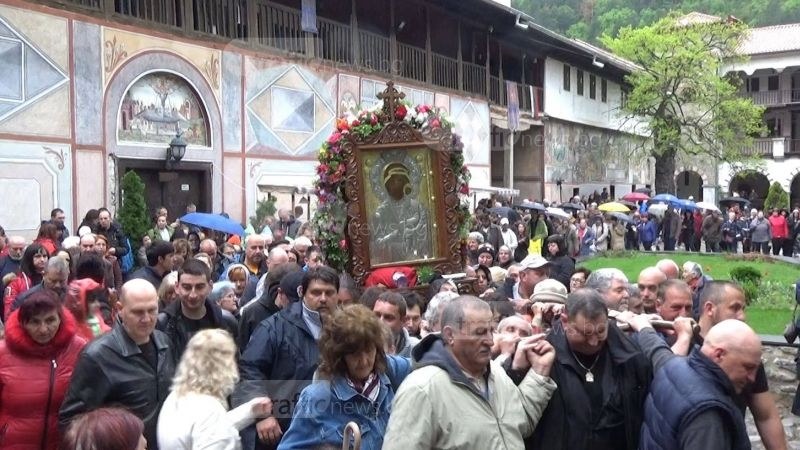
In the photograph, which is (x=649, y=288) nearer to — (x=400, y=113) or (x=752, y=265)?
(x=400, y=113)

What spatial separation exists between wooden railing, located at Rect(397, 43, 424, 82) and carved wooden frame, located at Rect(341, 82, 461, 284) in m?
13.8

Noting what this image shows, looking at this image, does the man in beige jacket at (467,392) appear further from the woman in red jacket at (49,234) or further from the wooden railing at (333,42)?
the wooden railing at (333,42)

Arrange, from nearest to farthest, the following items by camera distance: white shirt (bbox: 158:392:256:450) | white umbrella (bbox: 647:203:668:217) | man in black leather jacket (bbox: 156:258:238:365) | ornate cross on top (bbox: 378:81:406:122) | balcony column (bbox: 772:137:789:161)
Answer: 1. white shirt (bbox: 158:392:256:450)
2. man in black leather jacket (bbox: 156:258:238:365)
3. ornate cross on top (bbox: 378:81:406:122)
4. white umbrella (bbox: 647:203:668:217)
5. balcony column (bbox: 772:137:789:161)

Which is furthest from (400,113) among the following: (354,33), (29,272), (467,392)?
(354,33)

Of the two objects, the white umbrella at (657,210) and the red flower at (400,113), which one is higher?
the red flower at (400,113)

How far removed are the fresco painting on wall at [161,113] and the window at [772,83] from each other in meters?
44.4

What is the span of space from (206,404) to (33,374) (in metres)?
1.08

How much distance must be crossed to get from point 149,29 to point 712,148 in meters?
30.8

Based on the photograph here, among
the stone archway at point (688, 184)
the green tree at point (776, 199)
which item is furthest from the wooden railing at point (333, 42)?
the stone archway at point (688, 184)

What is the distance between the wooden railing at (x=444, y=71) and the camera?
24.2 m

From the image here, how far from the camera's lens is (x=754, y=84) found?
5203 cm

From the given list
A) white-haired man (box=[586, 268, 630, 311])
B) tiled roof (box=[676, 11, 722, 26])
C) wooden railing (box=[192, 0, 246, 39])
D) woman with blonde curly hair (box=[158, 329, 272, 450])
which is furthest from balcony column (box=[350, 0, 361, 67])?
tiled roof (box=[676, 11, 722, 26])

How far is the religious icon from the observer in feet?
27.0

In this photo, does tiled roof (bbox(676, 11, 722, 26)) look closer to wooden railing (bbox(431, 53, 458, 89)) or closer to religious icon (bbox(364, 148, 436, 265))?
wooden railing (bbox(431, 53, 458, 89))
